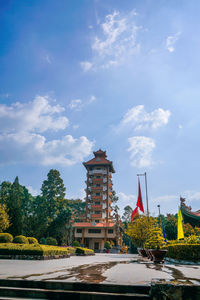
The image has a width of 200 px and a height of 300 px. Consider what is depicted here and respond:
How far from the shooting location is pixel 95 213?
46.8m

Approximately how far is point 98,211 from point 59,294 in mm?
44334

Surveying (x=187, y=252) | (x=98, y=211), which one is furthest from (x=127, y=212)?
(x=187, y=252)

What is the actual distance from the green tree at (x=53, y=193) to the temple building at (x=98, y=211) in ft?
16.9

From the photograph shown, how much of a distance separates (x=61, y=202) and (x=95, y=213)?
8201 millimetres

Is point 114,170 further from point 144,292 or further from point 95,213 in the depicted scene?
point 144,292

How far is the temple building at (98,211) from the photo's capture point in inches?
1676

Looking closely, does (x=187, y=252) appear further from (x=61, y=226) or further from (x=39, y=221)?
(x=39, y=221)

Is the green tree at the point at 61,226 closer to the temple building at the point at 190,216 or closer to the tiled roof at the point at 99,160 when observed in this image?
the tiled roof at the point at 99,160

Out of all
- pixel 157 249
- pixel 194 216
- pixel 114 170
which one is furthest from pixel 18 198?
pixel 157 249

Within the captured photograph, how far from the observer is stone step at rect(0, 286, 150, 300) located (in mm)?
3662

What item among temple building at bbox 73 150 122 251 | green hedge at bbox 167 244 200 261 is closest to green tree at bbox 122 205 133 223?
temple building at bbox 73 150 122 251

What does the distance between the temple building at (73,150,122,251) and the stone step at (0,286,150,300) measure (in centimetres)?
3969

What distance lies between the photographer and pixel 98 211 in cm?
4681

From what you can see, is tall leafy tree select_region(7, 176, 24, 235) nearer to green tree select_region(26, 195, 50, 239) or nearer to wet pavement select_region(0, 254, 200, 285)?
green tree select_region(26, 195, 50, 239)
